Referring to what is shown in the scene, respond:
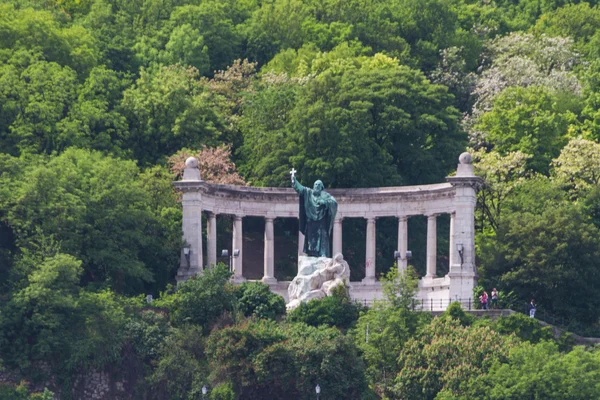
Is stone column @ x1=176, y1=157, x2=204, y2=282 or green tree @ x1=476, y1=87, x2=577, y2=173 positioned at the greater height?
green tree @ x1=476, y1=87, x2=577, y2=173

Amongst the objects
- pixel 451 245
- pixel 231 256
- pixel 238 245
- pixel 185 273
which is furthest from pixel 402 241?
pixel 185 273

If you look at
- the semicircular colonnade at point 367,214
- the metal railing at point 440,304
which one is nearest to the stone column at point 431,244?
the semicircular colonnade at point 367,214

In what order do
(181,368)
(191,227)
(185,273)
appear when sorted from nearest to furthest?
(181,368) → (185,273) → (191,227)

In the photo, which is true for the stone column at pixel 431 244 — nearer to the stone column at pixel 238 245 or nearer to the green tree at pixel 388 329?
the green tree at pixel 388 329

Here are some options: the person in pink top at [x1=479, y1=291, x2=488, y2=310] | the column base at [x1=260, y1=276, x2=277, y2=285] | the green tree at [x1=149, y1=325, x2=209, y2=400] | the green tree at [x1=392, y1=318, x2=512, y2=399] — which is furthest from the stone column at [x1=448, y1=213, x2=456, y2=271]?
the green tree at [x1=149, y1=325, x2=209, y2=400]

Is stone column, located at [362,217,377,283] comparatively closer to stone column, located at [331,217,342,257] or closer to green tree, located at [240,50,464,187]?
stone column, located at [331,217,342,257]

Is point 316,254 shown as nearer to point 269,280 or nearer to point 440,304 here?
point 269,280

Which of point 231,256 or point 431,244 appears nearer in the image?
point 431,244
